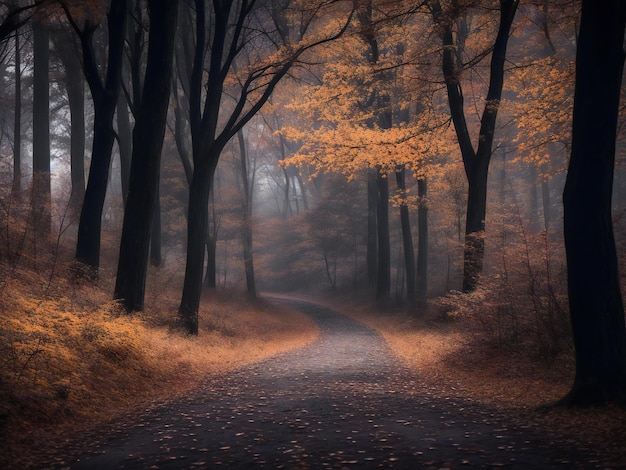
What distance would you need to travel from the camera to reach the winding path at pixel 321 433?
451 centimetres

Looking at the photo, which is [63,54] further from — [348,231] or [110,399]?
[348,231]

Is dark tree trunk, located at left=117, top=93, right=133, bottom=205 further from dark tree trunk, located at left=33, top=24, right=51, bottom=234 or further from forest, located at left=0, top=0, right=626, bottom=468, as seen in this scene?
dark tree trunk, located at left=33, top=24, right=51, bottom=234

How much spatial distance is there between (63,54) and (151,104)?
32.0ft

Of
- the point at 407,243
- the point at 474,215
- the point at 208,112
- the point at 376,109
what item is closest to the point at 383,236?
the point at 407,243

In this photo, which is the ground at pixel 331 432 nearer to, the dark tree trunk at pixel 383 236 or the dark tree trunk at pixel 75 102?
the dark tree trunk at pixel 75 102

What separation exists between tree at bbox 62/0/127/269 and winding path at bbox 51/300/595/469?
6.65 metres

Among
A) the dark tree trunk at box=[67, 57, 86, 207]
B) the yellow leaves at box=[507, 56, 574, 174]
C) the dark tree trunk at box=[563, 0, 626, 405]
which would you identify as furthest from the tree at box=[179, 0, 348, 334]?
the dark tree trunk at box=[563, 0, 626, 405]

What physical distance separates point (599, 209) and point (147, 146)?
364 inches

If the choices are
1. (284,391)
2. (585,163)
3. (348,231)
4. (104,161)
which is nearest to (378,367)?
(284,391)

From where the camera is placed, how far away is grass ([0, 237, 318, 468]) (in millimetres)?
5457

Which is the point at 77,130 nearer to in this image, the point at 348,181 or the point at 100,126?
the point at 100,126

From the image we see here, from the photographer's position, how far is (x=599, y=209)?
19.4 ft

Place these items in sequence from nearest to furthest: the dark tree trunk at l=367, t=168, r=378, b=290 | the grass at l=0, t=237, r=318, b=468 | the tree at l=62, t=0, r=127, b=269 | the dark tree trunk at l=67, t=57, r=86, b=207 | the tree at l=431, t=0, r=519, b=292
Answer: the grass at l=0, t=237, r=318, b=468 < the tree at l=431, t=0, r=519, b=292 < the tree at l=62, t=0, r=127, b=269 < the dark tree trunk at l=67, t=57, r=86, b=207 < the dark tree trunk at l=367, t=168, r=378, b=290

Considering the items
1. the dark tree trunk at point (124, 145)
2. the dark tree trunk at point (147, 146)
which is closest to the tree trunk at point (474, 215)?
the dark tree trunk at point (147, 146)
